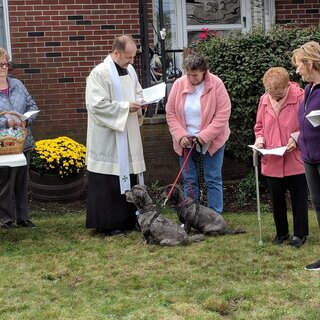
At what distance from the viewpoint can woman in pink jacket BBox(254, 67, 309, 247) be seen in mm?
5285

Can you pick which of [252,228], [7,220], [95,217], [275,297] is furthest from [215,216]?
[7,220]

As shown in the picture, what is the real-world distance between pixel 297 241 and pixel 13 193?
3060 mm

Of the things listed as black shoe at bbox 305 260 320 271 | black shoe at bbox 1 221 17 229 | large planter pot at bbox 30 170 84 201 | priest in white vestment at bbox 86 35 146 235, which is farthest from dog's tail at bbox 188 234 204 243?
large planter pot at bbox 30 170 84 201

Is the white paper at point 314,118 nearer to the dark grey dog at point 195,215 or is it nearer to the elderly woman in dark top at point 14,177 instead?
the dark grey dog at point 195,215

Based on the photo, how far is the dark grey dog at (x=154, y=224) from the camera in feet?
18.5

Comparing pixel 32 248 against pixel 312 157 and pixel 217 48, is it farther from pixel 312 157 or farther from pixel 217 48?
pixel 217 48

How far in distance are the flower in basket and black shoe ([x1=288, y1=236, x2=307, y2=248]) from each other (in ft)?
10.6

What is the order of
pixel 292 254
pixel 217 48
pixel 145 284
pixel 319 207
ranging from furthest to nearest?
pixel 217 48, pixel 292 254, pixel 319 207, pixel 145 284

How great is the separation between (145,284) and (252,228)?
1.98 meters

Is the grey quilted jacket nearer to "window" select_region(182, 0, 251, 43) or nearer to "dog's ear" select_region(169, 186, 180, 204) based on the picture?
"dog's ear" select_region(169, 186, 180, 204)

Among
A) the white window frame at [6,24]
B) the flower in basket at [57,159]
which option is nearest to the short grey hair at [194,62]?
the flower in basket at [57,159]

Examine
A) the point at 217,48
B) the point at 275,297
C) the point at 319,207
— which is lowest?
the point at 275,297

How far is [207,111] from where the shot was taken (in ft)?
20.0

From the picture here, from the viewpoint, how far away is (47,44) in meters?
8.62
